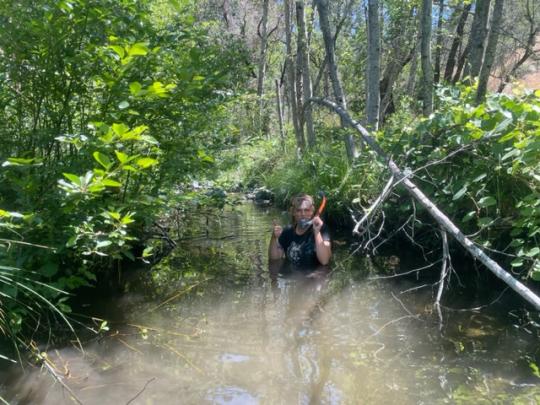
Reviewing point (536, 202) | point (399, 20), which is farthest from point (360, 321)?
point (399, 20)

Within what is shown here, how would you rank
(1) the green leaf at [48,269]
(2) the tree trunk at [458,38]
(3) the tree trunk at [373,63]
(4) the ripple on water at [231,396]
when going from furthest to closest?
1. (2) the tree trunk at [458,38]
2. (3) the tree trunk at [373,63]
3. (1) the green leaf at [48,269]
4. (4) the ripple on water at [231,396]

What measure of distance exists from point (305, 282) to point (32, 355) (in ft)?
9.96

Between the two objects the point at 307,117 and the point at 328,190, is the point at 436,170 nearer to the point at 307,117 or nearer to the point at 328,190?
the point at 328,190

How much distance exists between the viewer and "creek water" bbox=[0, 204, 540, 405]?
3148 millimetres

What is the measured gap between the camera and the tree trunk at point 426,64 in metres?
6.29

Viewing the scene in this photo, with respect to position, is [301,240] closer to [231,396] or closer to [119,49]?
[231,396]

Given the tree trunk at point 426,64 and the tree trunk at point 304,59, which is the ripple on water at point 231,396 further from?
the tree trunk at point 304,59

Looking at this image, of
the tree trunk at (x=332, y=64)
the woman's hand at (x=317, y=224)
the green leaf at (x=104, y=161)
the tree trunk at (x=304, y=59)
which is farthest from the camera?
the tree trunk at (x=304, y=59)

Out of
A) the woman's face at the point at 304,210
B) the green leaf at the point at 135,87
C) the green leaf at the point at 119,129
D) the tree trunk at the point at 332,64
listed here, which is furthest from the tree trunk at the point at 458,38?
the green leaf at the point at 119,129

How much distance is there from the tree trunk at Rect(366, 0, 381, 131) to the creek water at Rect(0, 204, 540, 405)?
2979 millimetres

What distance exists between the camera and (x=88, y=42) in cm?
387

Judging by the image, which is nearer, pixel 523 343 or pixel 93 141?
pixel 93 141

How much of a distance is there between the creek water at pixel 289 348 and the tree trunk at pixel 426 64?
242 cm

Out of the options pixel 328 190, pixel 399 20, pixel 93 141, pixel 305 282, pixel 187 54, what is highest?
pixel 399 20
